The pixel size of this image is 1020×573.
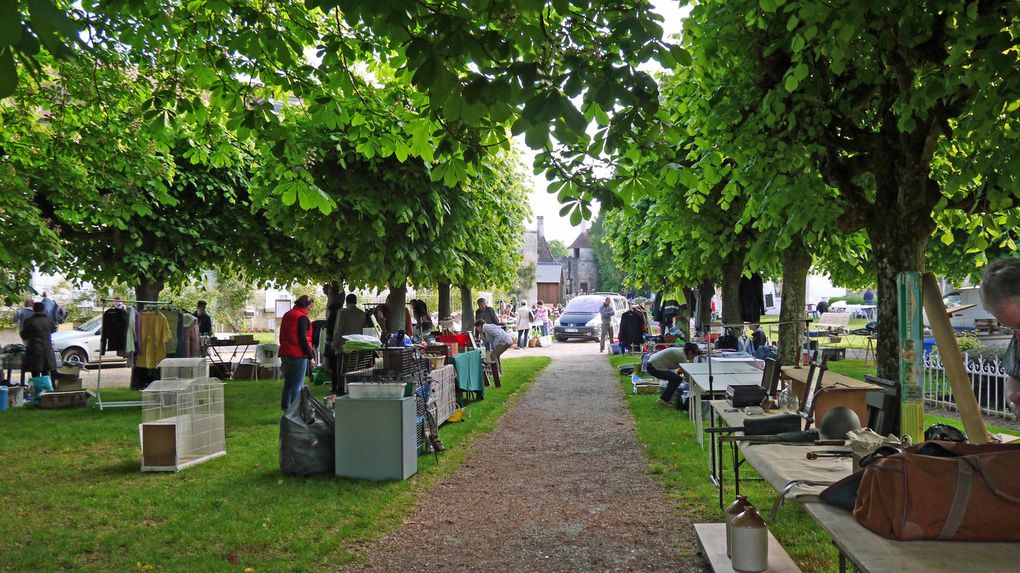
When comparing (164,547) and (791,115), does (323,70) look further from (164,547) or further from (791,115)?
(791,115)

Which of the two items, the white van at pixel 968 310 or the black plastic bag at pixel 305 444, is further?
the white van at pixel 968 310

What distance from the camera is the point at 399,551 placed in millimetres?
5316

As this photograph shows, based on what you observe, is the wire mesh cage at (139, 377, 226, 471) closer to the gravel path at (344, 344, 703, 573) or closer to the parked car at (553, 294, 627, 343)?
the gravel path at (344, 344, 703, 573)

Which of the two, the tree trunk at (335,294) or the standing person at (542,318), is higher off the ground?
the tree trunk at (335,294)

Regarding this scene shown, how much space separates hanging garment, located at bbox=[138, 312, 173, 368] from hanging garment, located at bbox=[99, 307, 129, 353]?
40 centimetres

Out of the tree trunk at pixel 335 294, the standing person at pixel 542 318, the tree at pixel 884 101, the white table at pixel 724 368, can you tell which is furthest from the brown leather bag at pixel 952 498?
the standing person at pixel 542 318

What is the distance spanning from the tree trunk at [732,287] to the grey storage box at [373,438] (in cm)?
1119

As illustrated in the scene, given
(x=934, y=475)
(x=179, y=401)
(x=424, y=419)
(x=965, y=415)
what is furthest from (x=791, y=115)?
(x=179, y=401)

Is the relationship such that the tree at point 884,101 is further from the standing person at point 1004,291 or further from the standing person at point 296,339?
the standing person at point 296,339

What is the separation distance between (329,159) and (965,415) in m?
10.6

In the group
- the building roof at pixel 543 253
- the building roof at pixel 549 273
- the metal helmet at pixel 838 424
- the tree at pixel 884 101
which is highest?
the building roof at pixel 543 253

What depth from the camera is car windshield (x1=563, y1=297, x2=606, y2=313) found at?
33.7 meters

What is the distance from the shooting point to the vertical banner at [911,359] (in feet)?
13.3

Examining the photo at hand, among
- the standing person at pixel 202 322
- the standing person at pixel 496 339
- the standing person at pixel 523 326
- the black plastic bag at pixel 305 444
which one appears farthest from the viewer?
the standing person at pixel 523 326
